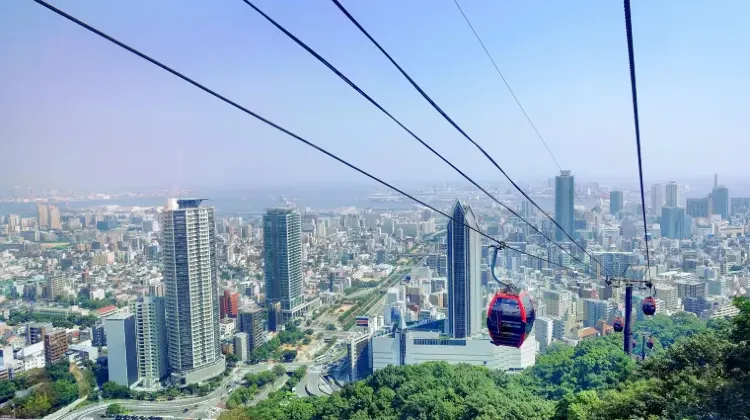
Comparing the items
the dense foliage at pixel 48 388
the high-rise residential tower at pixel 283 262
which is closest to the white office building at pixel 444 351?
the high-rise residential tower at pixel 283 262

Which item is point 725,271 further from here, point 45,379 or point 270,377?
point 45,379

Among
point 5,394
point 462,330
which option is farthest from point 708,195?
point 5,394

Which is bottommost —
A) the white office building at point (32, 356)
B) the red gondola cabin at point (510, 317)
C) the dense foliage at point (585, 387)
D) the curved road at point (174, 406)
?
the curved road at point (174, 406)

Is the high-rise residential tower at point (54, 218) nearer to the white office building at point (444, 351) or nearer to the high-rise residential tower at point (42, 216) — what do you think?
the high-rise residential tower at point (42, 216)

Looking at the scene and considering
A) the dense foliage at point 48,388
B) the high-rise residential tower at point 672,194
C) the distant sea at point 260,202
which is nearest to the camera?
the dense foliage at point 48,388

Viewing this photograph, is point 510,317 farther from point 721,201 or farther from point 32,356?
point 721,201

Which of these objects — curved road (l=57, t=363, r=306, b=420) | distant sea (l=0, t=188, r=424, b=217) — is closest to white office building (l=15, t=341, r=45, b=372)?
curved road (l=57, t=363, r=306, b=420)

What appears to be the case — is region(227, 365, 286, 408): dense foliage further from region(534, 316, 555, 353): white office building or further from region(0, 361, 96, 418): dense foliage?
region(534, 316, 555, 353): white office building

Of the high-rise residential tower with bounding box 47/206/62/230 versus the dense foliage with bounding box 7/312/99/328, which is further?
the high-rise residential tower with bounding box 47/206/62/230
